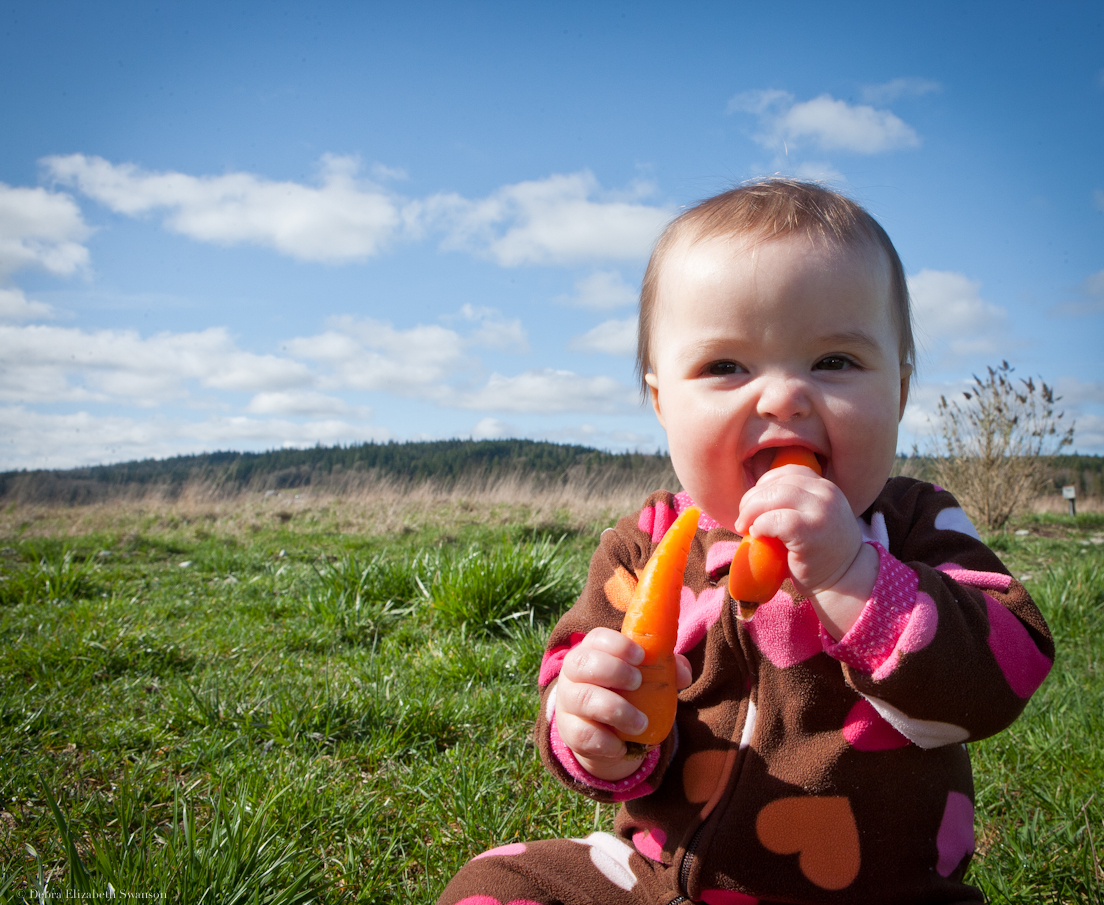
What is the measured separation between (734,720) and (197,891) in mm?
1199

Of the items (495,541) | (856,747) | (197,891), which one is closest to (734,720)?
(856,747)

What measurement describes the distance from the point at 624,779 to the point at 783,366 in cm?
85

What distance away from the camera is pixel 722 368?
1.34m

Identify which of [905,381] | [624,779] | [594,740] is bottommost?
[624,779]

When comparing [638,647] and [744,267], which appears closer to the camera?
[638,647]

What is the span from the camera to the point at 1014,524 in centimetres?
1058

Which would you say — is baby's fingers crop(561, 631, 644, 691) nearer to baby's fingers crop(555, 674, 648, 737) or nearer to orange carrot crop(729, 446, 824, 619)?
baby's fingers crop(555, 674, 648, 737)

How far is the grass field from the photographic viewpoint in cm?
169

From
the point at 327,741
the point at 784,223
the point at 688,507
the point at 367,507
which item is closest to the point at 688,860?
the point at 688,507

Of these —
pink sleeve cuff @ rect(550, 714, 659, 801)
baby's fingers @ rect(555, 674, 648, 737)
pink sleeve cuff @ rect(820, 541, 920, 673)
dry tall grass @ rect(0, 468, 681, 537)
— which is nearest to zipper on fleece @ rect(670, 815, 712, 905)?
pink sleeve cuff @ rect(550, 714, 659, 801)

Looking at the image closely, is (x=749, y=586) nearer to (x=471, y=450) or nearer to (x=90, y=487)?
(x=90, y=487)

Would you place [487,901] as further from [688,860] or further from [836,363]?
[836,363]

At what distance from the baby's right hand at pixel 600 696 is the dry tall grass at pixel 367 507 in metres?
6.66

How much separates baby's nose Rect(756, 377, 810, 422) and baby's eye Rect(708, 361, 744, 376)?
0.30 ft
